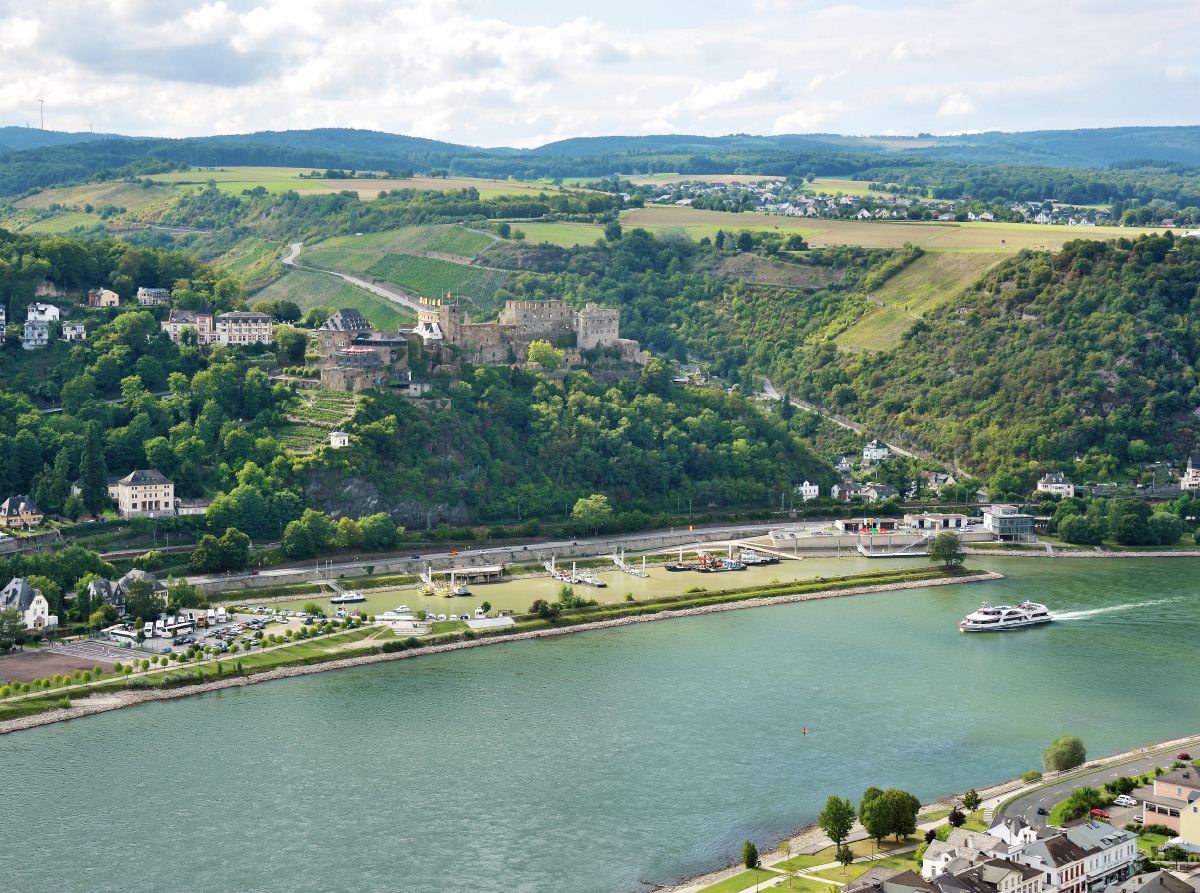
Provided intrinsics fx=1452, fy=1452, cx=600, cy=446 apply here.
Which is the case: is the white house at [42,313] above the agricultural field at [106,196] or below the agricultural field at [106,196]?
below

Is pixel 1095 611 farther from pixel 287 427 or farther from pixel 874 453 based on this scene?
pixel 287 427

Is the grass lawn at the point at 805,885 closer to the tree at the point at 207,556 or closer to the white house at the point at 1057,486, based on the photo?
the tree at the point at 207,556

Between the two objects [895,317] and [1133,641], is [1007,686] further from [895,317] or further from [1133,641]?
[895,317]

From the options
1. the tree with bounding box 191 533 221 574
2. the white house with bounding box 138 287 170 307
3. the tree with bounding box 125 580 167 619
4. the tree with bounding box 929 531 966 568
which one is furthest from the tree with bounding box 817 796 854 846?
the white house with bounding box 138 287 170 307

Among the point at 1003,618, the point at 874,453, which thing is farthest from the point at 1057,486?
the point at 1003,618

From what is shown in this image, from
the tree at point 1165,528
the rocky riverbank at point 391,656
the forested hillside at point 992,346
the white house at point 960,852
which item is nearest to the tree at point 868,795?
the white house at point 960,852

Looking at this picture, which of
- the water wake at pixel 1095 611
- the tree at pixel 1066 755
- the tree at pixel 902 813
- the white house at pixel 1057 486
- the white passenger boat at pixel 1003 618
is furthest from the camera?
the white house at pixel 1057 486
